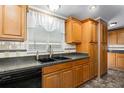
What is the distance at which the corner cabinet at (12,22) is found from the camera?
1.53 meters

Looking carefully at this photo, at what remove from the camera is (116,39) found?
4777 millimetres

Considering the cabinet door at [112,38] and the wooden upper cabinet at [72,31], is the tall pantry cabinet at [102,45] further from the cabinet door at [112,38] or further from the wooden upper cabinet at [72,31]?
the cabinet door at [112,38]

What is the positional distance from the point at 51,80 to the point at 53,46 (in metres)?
1.10

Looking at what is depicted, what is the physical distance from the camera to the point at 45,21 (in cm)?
261

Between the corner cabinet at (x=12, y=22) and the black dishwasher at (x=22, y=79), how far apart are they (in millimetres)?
589

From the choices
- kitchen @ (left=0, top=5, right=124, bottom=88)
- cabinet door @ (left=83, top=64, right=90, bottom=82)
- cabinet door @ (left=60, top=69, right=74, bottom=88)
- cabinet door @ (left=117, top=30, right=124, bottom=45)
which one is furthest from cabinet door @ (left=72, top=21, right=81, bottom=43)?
cabinet door @ (left=117, top=30, right=124, bottom=45)

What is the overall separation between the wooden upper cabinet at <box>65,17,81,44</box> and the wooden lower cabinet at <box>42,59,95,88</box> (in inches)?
27.4

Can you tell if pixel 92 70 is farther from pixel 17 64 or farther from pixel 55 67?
pixel 17 64

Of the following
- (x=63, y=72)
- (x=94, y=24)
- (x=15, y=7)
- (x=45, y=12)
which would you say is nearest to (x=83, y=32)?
(x=94, y=24)

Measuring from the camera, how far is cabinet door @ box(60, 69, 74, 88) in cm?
216

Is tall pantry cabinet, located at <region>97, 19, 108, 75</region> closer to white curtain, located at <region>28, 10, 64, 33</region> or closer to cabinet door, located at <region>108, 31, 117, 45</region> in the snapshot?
white curtain, located at <region>28, 10, 64, 33</region>

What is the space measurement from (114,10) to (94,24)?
26.3 inches

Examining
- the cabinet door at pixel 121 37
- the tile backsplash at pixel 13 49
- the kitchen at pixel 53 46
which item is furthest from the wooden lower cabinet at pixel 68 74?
the cabinet door at pixel 121 37

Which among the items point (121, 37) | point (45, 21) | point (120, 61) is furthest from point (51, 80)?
point (121, 37)
